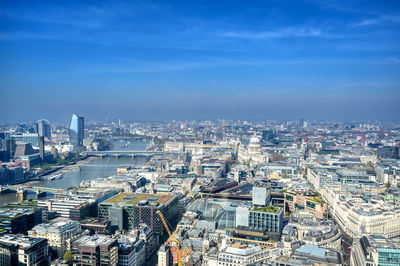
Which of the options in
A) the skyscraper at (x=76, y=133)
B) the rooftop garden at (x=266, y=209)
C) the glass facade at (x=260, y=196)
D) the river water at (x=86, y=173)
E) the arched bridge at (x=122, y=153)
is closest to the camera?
the rooftop garden at (x=266, y=209)

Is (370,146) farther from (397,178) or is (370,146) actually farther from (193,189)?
(193,189)

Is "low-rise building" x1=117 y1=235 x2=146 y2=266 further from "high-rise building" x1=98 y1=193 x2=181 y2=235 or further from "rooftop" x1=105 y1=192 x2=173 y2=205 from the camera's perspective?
"rooftop" x1=105 y1=192 x2=173 y2=205

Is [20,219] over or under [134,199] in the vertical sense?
under

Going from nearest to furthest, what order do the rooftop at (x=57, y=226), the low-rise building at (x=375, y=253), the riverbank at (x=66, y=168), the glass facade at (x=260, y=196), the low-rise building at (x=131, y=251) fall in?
1. the low-rise building at (x=375, y=253)
2. the low-rise building at (x=131, y=251)
3. the rooftop at (x=57, y=226)
4. the glass facade at (x=260, y=196)
5. the riverbank at (x=66, y=168)

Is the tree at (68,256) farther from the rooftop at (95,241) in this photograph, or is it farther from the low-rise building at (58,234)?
the low-rise building at (58,234)

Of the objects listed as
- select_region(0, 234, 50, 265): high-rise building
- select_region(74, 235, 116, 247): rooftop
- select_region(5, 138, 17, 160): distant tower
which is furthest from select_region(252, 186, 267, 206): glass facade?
select_region(5, 138, 17, 160): distant tower

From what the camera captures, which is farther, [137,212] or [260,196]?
[260,196]

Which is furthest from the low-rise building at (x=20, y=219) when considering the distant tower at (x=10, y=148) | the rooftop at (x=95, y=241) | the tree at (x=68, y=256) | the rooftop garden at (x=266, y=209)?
the distant tower at (x=10, y=148)

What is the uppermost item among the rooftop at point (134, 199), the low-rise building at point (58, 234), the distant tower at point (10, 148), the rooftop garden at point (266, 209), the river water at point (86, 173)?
the distant tower at point (10, 148)

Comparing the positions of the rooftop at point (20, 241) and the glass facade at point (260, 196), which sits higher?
the glass facade at point (260, 196)

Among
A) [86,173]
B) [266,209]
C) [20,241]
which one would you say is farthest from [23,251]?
[86,173]

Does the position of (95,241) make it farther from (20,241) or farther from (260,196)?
(260,196)
